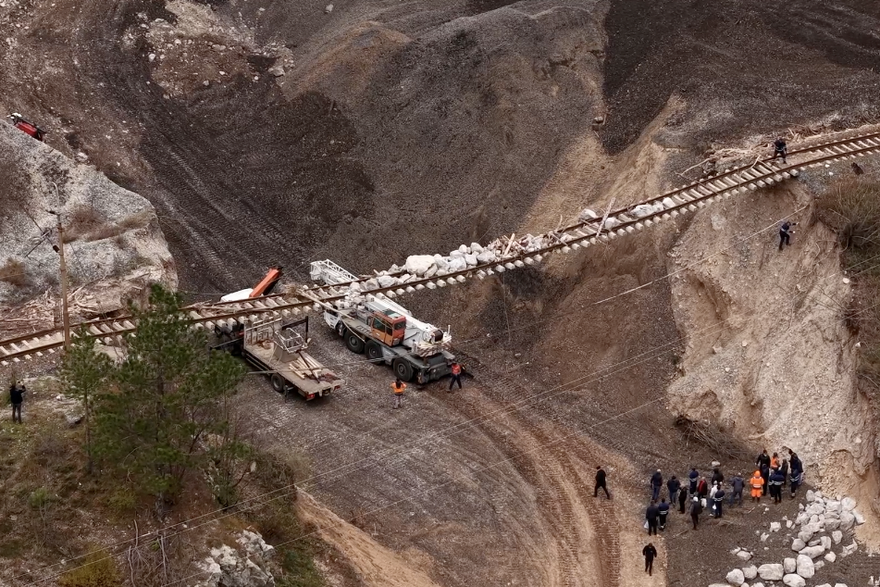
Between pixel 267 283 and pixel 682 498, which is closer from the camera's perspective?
pixel 682 498

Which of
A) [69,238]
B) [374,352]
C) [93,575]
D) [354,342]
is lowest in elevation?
[93,575]

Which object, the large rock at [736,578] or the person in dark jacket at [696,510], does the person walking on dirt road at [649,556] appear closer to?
the person in dark jacket at [696,510]

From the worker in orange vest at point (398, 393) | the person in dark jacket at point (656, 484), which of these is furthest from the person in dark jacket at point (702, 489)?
the worker in orange vest at point (398, 393)

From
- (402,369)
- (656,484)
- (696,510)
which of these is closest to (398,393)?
(402,369)

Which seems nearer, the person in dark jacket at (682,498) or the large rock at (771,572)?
the large rock at (771,572)

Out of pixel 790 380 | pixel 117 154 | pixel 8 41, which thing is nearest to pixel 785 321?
pixel 790 380

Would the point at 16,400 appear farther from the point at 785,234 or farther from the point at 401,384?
the point at 785,234

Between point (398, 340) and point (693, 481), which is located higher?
point (398, 340)

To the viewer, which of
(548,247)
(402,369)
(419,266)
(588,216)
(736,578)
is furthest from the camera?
(402,369)
